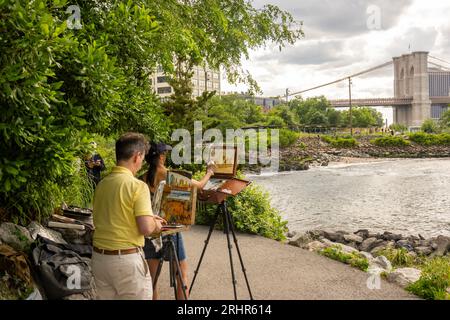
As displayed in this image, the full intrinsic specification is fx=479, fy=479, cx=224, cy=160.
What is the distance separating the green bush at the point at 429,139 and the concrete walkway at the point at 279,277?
90.3 m

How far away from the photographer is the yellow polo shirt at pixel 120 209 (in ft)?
11.5

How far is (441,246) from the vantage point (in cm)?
1453

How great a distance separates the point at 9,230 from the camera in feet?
19.2

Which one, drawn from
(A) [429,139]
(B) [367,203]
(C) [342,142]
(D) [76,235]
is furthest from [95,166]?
(A) [429,139]

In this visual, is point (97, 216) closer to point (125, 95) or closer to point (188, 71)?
point (125, 95)

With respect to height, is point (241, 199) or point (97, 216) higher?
point (97, 216)

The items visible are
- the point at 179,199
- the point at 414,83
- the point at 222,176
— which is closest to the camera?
the point at 179,199

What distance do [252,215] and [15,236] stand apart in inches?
224

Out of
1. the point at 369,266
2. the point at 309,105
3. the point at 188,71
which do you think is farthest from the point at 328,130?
the point at 369,266

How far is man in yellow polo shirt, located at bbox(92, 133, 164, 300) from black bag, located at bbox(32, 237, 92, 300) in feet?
4.63

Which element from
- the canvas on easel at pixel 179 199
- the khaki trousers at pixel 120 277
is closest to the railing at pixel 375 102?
the canvas on easel at pixel 179 199

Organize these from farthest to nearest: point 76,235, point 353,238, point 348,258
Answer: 1. point 353,238
2. point 348,258
3. point 76,235

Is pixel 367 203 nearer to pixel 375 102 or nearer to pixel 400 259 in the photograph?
pixel 400 259
